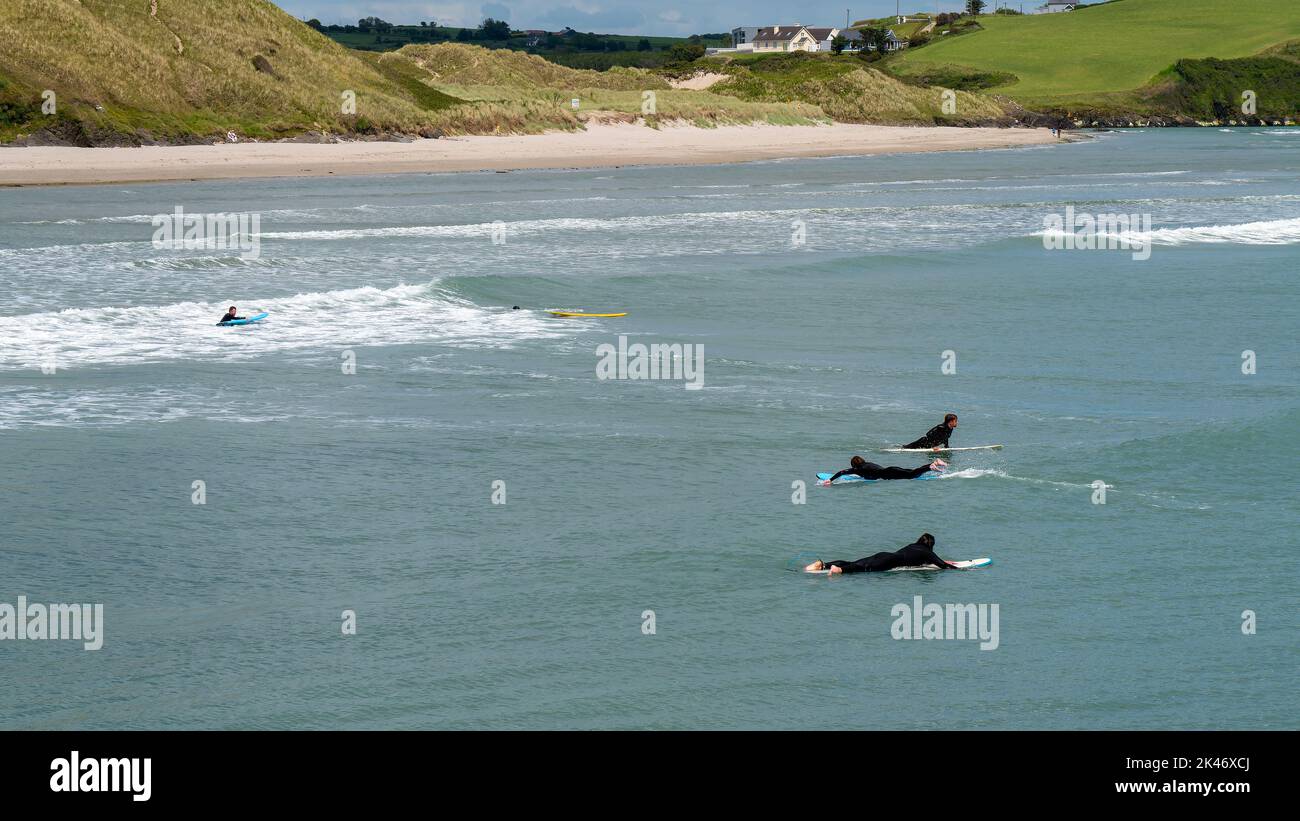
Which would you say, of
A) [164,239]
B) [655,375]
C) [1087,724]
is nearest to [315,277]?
[164,239]

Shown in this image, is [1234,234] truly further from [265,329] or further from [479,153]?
[479,153]

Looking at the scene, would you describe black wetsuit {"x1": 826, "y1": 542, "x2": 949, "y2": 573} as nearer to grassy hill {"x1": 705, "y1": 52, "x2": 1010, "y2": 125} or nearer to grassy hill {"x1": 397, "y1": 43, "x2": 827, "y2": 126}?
grassy hill {"x1": 397, "y1": 43, "x2": 827, "y2": 126}

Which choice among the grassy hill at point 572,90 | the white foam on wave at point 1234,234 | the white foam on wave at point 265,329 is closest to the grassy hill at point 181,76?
the grassy hill at point 572,90

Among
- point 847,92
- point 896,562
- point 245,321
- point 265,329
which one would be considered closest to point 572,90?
point 847,92

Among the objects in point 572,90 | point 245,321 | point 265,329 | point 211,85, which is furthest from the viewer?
point 572,90

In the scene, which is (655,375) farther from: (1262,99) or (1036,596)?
(1262,99)

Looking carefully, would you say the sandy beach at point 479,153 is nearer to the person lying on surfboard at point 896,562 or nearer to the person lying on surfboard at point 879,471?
the person lying on surfboard at point 879,471
